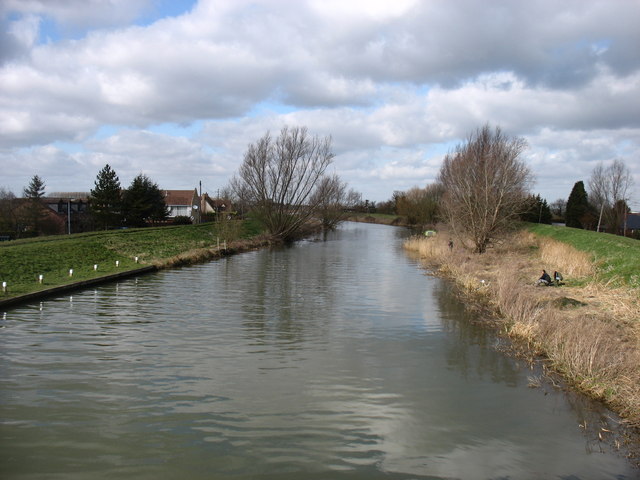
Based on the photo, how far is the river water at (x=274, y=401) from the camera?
6074 millimetres

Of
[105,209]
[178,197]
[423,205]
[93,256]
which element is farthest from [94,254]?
[178,197]

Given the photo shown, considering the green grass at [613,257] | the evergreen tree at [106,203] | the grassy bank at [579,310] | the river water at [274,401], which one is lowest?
the river water at [274,401]

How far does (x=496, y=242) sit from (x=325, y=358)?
21717mm

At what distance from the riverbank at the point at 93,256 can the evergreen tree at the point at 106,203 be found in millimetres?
12447

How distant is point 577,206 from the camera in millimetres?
59812

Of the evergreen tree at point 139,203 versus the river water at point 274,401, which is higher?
the evergreen tree at point 139,203

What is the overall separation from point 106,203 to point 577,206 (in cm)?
5166

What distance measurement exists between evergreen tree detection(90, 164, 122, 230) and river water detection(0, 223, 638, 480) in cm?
3796

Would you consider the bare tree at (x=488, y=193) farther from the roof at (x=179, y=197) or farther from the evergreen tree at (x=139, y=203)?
the roof at (x=179, y=197)

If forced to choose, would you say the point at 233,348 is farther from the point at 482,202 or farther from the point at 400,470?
the point at 482,202

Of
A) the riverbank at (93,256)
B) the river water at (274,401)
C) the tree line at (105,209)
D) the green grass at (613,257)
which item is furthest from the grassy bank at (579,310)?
the tree line at (105,209)

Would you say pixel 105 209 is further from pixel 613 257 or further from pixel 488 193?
pixel 613 257

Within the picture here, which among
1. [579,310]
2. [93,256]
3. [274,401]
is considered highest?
[93,256]

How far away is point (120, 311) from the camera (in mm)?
14438
